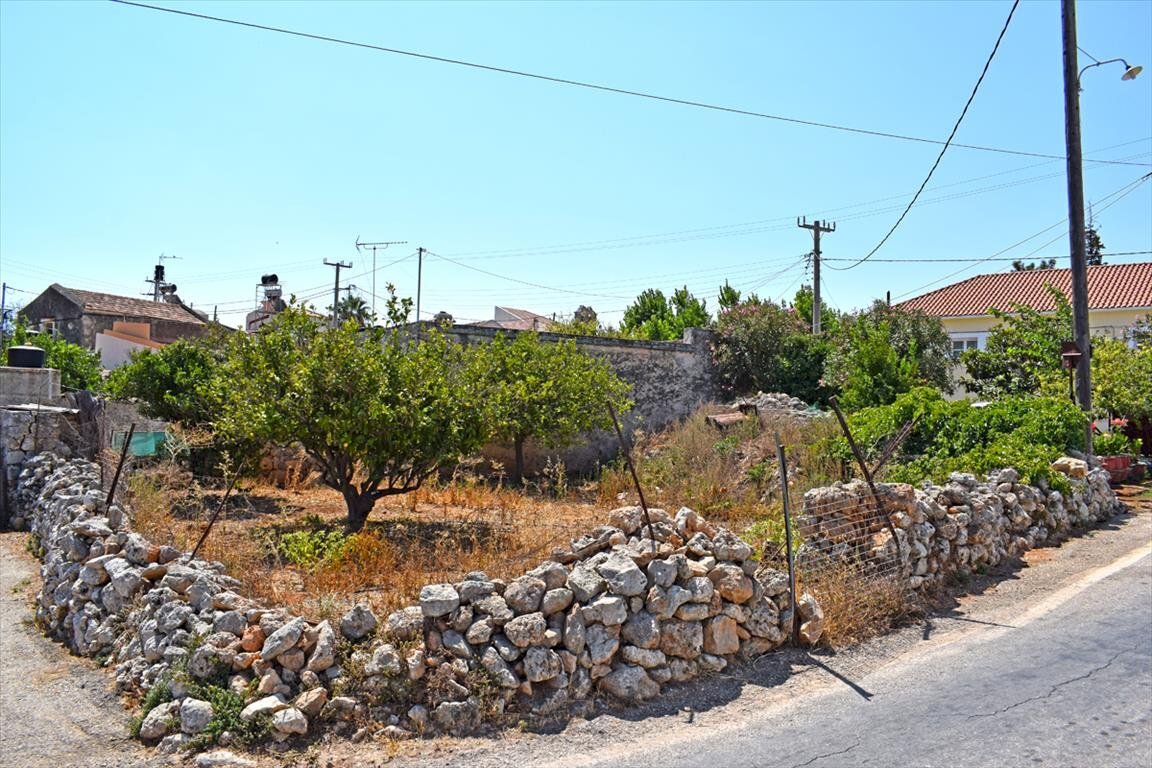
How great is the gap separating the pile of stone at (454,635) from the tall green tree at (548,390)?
741cm

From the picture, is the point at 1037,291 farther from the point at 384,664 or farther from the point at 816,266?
the point at 384,664

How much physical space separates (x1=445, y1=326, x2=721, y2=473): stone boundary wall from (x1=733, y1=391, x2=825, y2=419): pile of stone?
1.79 m

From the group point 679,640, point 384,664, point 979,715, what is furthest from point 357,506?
point 979,715

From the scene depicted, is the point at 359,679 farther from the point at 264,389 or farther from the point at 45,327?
the point at 45,327

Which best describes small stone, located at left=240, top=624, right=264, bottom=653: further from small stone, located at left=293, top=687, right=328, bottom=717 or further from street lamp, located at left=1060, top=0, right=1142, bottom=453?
street lamp, located at left=1060, top=0, right=1142, bottom=453

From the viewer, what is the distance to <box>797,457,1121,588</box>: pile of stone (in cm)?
802

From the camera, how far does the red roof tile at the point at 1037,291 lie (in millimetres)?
33156

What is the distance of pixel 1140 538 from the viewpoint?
11.5 meters

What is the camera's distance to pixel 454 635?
5680 millimetres

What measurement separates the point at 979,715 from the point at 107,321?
A: 4127cm

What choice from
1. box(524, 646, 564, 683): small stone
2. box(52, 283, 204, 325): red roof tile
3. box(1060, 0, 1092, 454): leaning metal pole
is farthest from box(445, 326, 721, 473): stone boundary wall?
box(52, 283, 204, 325): red roof tile

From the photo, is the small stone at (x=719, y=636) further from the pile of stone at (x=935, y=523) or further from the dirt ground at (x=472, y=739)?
the pile of stone at (x=935, y=523)

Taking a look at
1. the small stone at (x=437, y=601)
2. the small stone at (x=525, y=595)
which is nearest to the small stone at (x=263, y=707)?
the small stone at (x=437, y=601)

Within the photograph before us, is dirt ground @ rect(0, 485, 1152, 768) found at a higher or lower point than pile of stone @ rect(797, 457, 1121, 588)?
lower
